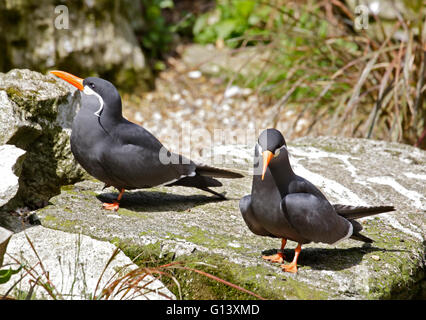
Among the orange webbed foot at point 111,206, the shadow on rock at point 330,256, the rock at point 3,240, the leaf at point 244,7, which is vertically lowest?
the shadow on rock at point 330,256

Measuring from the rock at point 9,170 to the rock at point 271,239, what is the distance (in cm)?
21

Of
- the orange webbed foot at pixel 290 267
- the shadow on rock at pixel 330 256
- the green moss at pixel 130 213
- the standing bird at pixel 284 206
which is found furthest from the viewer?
the green moss at pixel 130 213

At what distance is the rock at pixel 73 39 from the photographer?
5652 mm

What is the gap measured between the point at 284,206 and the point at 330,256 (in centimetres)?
49

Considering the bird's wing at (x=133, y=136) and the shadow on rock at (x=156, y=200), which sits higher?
the bird's wing at (x=133, y=136)

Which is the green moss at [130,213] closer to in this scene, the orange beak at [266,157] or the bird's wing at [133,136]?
the bird's wing at [133,136]

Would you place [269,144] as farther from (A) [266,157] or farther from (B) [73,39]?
(B) [73,39]

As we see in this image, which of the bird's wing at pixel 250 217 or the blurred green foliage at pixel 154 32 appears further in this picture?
Result: the blurred green foliage at pixel 154 32

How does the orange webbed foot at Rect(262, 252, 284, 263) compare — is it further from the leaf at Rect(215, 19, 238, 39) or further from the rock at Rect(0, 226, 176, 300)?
the leaf at Rect(215, 19, 238, 39)

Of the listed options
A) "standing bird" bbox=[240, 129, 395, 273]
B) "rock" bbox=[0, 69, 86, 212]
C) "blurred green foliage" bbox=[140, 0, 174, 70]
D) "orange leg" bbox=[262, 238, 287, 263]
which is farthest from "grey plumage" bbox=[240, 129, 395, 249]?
"blurred green foliage" bbox=[140, 0, 174, 70]

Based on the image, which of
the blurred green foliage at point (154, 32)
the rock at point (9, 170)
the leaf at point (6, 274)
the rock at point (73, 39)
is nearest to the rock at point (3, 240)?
the leaf at point (6, 274)

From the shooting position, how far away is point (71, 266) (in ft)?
8.36

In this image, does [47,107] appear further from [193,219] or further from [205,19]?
[205,19]

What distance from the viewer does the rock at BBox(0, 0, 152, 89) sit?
5.65 meters
